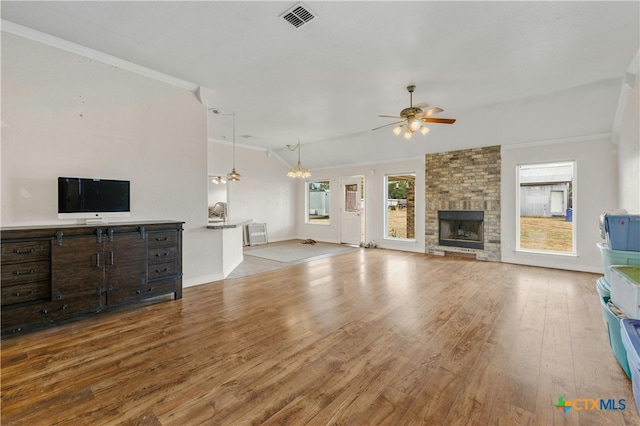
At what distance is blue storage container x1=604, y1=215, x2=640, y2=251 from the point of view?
7.05 ft

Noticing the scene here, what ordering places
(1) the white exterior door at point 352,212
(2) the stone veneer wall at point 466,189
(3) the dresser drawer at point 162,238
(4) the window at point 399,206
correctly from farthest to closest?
(1) the white exterior door at point 352,212
(4) the window at point 399,206
(2) the stone veneer wall at point 466,189
(3) the dresser drawer at point 162,238

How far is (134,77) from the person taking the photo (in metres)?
3.55

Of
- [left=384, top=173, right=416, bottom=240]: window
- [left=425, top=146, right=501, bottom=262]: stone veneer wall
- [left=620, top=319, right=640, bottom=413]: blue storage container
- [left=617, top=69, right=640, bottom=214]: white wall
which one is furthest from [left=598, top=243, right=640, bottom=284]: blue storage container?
[left=384, top=173, right=416, bottom=240]: window

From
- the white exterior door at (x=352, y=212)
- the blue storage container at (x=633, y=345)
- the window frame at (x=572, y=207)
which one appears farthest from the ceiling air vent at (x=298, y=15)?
the white exterior door at (x=352, y=212)

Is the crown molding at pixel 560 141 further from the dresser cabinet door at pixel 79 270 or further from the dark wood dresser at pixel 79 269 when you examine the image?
the dresser cabinet door at pixel 79 270

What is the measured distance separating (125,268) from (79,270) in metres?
0.40

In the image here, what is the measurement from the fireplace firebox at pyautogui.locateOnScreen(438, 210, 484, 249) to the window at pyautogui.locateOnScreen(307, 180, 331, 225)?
3.69 m

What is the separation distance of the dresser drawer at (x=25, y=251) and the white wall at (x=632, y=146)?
615cm

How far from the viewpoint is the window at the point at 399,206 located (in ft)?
24.9

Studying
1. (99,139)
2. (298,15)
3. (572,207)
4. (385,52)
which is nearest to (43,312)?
(99,139)

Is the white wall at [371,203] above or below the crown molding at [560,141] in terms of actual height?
below

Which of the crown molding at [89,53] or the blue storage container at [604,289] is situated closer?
the blue storage container at [604,289]

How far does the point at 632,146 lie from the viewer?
3277 millimetres

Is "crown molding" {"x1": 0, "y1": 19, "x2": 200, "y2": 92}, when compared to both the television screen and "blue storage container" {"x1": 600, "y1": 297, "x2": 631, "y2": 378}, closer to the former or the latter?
the television screen
